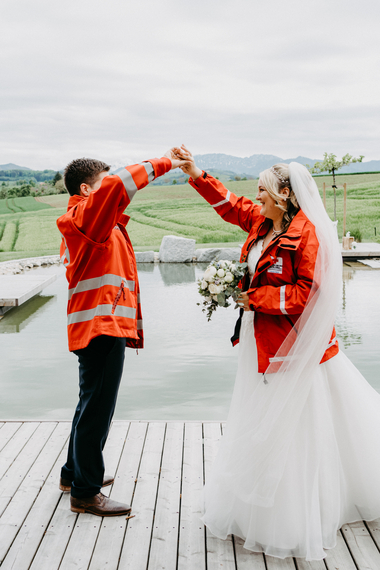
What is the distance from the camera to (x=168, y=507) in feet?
7.64

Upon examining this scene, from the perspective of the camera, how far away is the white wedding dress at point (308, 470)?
1966 mm

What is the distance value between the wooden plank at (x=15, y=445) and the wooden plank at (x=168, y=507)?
866mm

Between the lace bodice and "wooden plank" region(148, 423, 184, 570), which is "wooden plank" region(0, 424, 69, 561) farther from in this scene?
the lace bodice

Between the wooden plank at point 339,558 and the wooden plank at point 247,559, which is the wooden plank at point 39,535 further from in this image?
the wooden plank at point 339,558

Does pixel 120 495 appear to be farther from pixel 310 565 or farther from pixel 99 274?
pixel 99 274

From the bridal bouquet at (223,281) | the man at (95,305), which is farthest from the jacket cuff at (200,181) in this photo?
the bridal bouquet at (223,281)

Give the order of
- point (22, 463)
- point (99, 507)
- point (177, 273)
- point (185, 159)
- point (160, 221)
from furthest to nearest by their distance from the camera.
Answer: point (160, 221)
point (177, 273)
point (22, 463)
point (185, 159)
point (99, 507)

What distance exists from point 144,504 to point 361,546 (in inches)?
39.2

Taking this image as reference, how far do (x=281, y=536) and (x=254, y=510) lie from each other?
14cm

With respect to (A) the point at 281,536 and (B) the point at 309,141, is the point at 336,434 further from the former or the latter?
(B) the point at 309,141

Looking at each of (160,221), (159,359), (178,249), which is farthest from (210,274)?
(160,221)

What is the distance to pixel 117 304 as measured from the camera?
2.07 m

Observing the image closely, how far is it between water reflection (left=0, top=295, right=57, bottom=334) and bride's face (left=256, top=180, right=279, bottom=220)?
5.56 metres

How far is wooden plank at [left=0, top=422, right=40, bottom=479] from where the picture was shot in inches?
108
